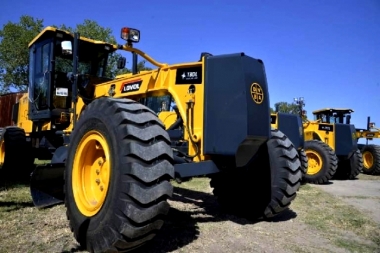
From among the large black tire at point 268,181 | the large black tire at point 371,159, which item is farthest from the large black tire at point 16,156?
the large black tire at point 371,159

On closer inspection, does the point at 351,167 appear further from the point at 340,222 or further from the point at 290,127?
the point at 340,222

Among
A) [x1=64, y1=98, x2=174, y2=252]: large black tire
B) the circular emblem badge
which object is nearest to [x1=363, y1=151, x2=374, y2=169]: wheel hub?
the circular emblem badge

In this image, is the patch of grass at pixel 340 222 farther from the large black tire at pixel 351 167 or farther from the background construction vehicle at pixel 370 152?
the background construction vehicle at pixel 370 152

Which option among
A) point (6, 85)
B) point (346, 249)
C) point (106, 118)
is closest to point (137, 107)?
point (106, 118)

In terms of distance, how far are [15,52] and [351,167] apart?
2504 centimetres

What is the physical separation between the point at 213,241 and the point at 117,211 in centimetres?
126

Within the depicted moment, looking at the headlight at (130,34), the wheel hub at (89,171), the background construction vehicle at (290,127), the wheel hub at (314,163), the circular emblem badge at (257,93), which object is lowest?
the wheel hub at (314,163)

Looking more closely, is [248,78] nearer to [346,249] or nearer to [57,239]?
[346,249]

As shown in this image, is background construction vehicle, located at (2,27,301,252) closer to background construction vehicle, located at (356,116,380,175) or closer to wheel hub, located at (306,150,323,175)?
wheel hub, located at (306,150,323,175)

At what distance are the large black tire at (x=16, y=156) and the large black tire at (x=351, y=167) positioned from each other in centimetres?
1062

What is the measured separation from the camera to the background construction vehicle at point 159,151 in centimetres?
278

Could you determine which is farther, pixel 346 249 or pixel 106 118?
pixel 346 249

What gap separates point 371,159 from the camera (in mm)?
15203

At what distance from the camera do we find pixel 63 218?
4203 millimetres
